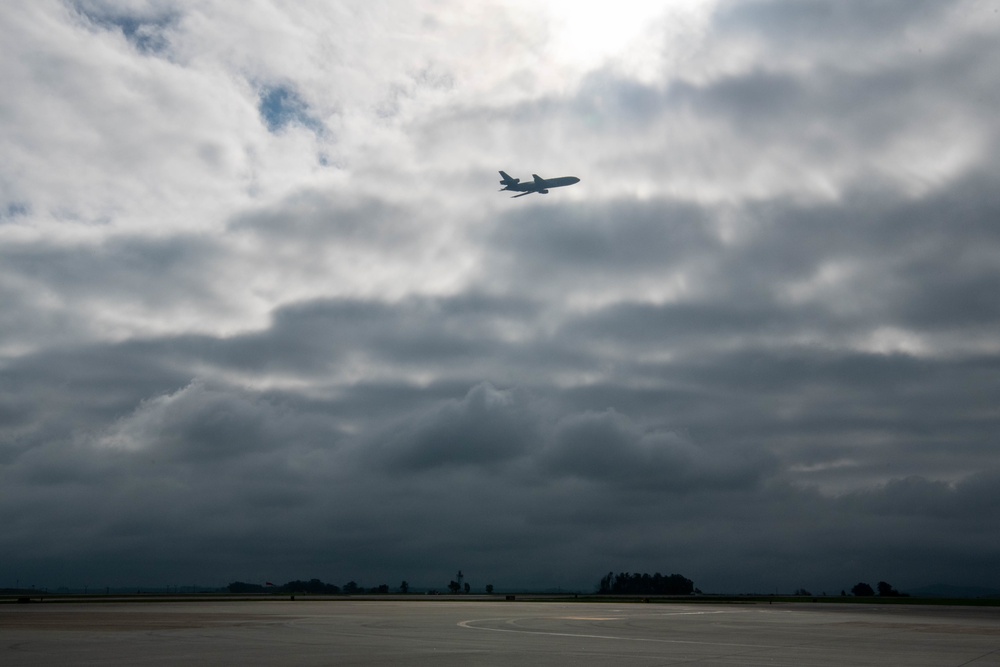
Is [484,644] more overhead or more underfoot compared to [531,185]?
more underfoot

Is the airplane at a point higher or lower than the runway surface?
higher

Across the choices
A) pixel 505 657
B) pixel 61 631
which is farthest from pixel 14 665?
pixel 61 631

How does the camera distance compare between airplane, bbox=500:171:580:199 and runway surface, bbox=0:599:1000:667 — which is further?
airplane, bbox=500:171:580:199

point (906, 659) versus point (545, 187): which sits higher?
point (545, 187)

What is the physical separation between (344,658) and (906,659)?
20.5 meters

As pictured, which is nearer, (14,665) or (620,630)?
(14,665)

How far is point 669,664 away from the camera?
28.8 meters

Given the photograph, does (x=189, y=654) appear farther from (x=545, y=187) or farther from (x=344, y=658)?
(x=545, y=187)

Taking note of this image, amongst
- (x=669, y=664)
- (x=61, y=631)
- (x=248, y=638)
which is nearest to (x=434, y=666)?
(x=669, y=664)

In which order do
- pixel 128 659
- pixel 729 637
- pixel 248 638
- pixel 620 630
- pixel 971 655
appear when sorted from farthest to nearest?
pixel 620 630 < pixel 729 637 < pixel 248 638 < pixel 971 655 < pixel 128 659

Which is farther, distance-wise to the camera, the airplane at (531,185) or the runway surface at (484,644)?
the airplane at (531,185)

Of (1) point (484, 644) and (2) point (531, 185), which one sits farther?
(2) point (531, 185)

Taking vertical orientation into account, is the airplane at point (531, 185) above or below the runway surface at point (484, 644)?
above

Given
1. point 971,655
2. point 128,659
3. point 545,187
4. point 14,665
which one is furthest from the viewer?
point 545,187
